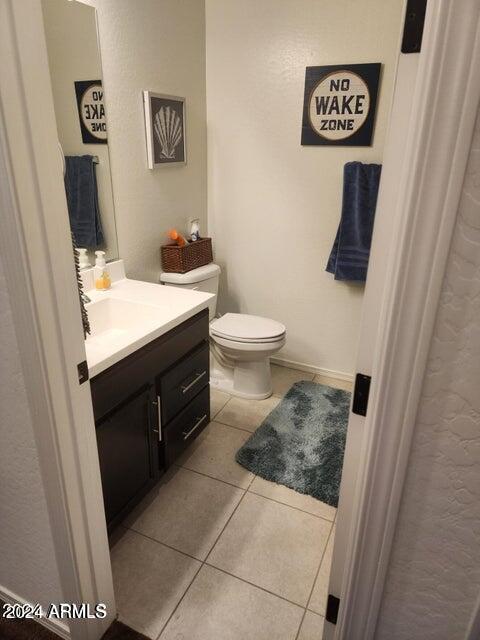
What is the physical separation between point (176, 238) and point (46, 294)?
66.0 inches

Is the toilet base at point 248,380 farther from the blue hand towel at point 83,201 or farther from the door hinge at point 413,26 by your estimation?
the door hinge at point 413,26

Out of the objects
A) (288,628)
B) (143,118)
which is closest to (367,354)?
(288,628)

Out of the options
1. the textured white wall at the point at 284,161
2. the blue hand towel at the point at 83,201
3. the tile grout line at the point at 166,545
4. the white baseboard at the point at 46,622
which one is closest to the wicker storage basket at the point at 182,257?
the textured white wall at the point at 284,161

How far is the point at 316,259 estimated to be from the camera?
2.68m

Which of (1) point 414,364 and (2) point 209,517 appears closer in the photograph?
(1) point 414,364

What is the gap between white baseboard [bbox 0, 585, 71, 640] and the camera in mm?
1305

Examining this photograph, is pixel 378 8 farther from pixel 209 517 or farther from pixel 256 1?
pixel 209 517

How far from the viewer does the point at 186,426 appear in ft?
6.34

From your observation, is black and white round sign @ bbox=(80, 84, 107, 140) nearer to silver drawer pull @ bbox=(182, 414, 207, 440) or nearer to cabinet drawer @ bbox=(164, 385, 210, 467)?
cabinet drawer @ bbox=(164, 385, 210, 467)

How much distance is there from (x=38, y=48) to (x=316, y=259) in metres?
2.08

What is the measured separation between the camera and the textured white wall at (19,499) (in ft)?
3.21

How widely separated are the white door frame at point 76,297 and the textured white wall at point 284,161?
1.91 m

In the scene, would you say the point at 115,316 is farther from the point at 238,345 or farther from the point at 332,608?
the point at 332,608

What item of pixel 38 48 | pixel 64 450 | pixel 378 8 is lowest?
pixel 64 450
